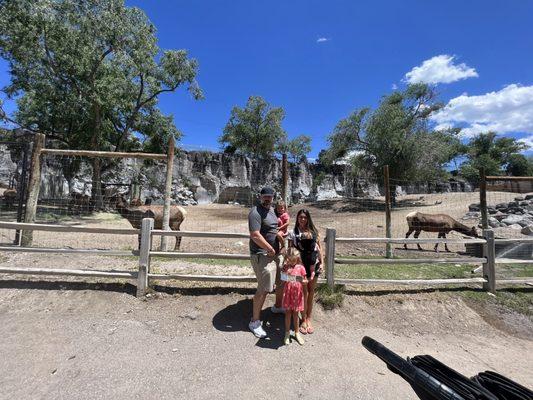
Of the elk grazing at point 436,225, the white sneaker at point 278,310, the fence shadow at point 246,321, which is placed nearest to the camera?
the fence shadow at point 246,321

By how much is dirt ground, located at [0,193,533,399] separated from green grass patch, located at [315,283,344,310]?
0.11 m

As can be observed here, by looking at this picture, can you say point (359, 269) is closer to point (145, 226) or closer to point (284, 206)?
point (284, 206)

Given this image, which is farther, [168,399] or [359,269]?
[359,269]

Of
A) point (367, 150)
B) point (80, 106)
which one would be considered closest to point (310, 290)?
point (80, 106)

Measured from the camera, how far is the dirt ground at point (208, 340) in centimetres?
330

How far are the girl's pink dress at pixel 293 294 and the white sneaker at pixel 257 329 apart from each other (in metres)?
0.45

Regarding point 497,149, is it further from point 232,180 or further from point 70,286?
point 70,286

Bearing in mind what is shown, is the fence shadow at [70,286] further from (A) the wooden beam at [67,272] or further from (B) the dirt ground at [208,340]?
(A) the wooden beam at [67,272]

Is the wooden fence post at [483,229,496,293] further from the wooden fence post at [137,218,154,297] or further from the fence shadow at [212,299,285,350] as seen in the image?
the wooden fence post at [137,218,154,297]

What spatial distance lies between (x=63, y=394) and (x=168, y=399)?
90 cm

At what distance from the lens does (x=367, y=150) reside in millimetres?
26609

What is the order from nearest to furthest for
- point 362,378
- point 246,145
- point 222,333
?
point 362,378, point 222,333, point 246,145

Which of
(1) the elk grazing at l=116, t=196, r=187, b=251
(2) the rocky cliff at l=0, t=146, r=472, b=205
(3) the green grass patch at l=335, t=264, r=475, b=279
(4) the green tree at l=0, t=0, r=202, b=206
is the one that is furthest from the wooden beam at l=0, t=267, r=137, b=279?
(2) the rocky cliff at l=0, t=146, r=472, b=205

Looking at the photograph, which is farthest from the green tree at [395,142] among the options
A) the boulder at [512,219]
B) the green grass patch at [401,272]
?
the green grass patch at [401,272]
